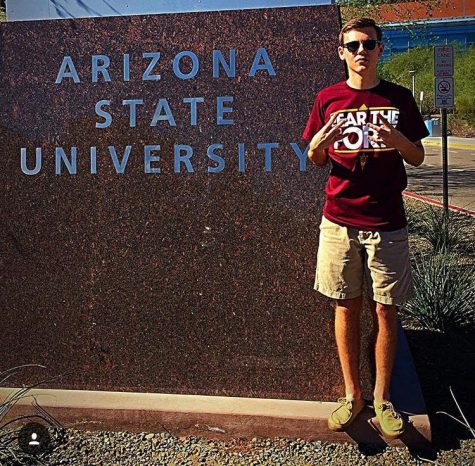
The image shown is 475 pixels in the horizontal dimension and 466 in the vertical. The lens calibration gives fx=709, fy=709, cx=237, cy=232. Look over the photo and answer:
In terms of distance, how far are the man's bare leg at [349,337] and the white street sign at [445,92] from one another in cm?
885

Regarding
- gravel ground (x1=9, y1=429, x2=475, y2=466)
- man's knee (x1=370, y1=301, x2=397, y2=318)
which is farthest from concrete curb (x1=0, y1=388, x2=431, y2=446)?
man's knee (x1=370, y1=301, x2=397, y2=318)

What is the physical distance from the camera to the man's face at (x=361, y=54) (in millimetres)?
3160

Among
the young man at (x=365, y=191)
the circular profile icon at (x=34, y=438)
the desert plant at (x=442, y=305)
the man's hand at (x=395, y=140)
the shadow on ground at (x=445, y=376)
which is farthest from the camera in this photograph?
the desert plant at (x=442, y=305)

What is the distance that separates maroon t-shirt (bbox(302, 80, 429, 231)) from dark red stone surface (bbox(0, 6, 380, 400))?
402 millimetres

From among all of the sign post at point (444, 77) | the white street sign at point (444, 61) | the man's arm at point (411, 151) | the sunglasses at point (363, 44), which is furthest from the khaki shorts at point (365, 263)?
the white street sign at point (444, 61)

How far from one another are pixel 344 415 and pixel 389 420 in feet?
0.72

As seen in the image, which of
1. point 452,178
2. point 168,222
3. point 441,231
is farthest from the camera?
point 452,178

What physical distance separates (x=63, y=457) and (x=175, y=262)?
3.74 ft

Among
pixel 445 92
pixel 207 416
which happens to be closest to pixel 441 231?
pixel 445 92

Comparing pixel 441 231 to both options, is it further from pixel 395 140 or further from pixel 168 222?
pixel 395 140

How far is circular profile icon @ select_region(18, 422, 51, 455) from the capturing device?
361cm

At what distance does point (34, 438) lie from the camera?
3.71 m

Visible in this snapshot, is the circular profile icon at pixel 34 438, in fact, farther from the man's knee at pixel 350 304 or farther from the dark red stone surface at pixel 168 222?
the man's knee at pixel 350 304

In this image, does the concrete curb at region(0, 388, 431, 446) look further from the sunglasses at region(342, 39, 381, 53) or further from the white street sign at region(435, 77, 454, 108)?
the white street sign at region(435, 77, 454, 108)
